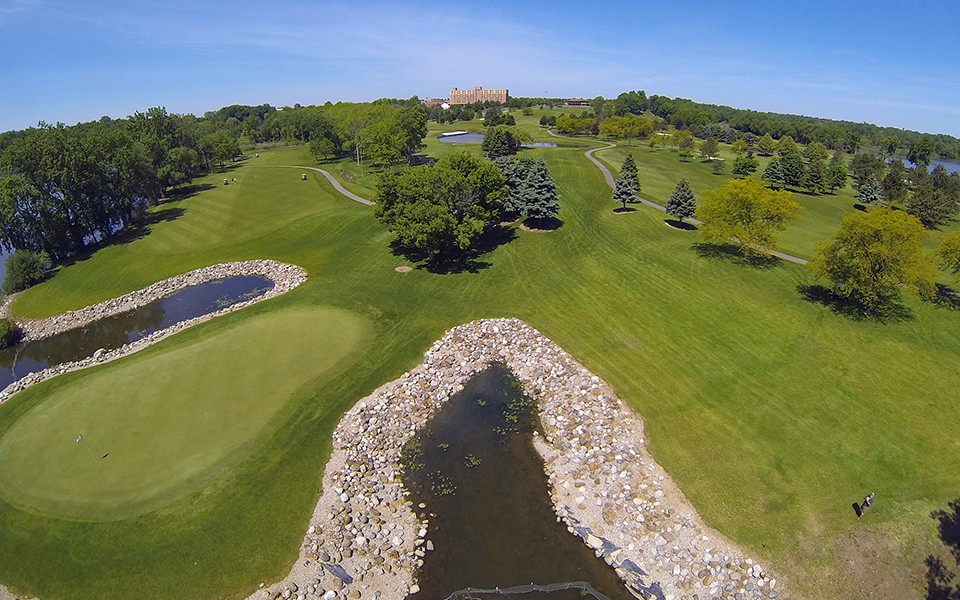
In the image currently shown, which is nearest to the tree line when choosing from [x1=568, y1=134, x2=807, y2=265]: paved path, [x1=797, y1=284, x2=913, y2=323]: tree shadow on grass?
[x1=568, y1=134, x2=807, y2=265]: paved path

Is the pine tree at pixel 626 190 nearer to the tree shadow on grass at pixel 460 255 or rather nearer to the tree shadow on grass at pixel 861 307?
the tree shadow on grass at pixel 460 255

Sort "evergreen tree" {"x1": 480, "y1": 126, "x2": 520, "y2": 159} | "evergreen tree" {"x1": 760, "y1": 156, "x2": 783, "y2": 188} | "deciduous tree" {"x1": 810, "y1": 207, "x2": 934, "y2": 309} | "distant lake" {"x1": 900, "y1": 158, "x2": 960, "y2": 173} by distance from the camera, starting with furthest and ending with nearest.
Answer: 1. "distant lake" {"x1": 900, "y1": 158, "x2": 960, "y2": 173}
2. "evergreen tree" {"x1": 480, "y1": 126, "x2": 520, "y2": 159}
3. "evergreen tree" {"x1": 760, "y1": 156, "x2": 783, "y2": 188}
4. "deciduous tree" {"x1": 810, "y1": 207, "x2": 934, "y2": 309}

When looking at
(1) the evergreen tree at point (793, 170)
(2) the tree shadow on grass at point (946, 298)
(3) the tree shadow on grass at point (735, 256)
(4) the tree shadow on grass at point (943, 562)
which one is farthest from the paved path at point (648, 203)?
(4) the tree shadow on grass at point (943, 562)

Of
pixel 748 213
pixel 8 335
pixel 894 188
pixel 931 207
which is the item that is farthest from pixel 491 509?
pixel 894 188

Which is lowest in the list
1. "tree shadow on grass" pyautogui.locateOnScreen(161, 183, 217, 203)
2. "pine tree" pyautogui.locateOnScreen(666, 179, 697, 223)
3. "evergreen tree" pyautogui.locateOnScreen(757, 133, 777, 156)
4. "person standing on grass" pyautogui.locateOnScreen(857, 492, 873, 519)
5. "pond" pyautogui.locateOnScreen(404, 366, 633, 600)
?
"pond" pyautogui.locateOnScreen(404, 366, 633, 600)

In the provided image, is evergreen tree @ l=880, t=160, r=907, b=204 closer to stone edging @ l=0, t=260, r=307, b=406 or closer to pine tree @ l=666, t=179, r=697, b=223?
pine tree @ l=666, t=179, r=697, b=223

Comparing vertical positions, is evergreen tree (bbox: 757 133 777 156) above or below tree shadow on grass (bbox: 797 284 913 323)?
above
